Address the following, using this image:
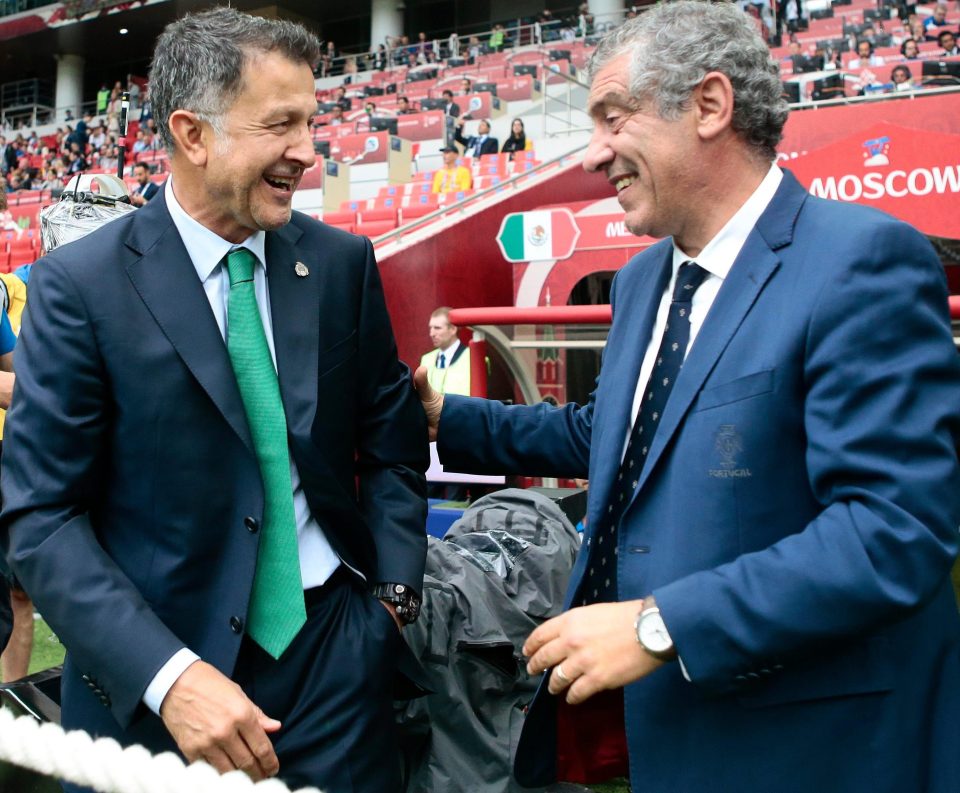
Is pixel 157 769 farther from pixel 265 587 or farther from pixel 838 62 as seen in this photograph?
pixel 838 62

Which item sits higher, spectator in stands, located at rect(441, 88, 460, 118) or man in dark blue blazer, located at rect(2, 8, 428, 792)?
spectator in stands, located at rect(441, 88, 460, 118)

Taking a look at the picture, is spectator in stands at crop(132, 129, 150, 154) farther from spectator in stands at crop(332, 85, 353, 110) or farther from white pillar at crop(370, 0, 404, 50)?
white pillar at crop(370, 0, 404, 50)

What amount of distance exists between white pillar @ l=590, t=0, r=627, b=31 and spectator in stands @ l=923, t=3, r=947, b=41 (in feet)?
26.1

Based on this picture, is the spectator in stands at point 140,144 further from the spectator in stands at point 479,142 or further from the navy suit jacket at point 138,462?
the navy suit jacket at point 138,462

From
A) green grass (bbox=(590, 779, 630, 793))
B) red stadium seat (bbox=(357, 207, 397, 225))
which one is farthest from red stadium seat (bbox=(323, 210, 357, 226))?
green grass (bbox=(590, 779, 630, 793))

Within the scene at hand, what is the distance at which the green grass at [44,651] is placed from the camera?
3.99 metres

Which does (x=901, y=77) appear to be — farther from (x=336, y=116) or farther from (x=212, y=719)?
(x=336, y=116)

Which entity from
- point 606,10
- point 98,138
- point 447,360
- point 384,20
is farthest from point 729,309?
point 384,20

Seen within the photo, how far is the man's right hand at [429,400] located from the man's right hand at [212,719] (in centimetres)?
74

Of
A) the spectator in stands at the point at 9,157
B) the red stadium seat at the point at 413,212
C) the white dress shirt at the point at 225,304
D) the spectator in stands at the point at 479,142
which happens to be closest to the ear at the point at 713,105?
the white dress shirt at the point at 225,304

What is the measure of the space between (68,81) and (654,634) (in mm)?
32521

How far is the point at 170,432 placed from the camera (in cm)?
144

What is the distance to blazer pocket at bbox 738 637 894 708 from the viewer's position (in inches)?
49.3

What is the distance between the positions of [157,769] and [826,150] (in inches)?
280
